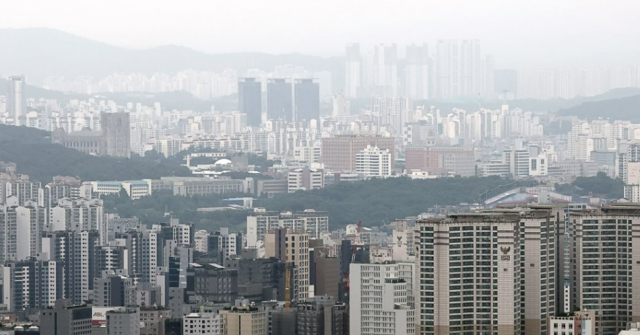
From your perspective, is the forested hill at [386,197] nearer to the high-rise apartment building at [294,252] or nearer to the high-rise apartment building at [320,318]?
the high-rise apartment building at [294,252]

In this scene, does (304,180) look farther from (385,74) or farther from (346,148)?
(385,74)

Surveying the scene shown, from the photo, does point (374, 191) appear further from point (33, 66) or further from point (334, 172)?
point (33, 66)

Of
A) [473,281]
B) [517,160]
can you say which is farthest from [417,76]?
[473,281]

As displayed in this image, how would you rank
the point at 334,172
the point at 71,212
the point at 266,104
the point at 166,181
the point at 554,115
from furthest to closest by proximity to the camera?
the point at 266,104
the point at 554,115
the point at 334,172
the point at 166,181
the point at 71,212

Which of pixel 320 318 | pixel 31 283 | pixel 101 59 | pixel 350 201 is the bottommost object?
pixel 31 283

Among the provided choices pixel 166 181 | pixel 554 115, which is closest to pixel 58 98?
pixel 554 115

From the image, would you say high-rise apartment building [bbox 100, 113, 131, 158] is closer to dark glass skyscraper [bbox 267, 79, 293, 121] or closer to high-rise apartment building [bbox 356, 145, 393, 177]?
high-rise apartment building [bbox 356, 145, 393, 177]

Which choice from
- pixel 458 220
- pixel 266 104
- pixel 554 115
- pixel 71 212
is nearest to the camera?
pixel 458 220

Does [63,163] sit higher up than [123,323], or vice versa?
[63,163]

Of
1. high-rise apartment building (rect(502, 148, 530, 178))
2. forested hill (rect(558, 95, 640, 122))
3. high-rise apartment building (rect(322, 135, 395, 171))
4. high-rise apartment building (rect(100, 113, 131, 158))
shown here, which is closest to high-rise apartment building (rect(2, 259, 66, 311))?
high-rise apartment building (rect(502, 148, 530, 178))
